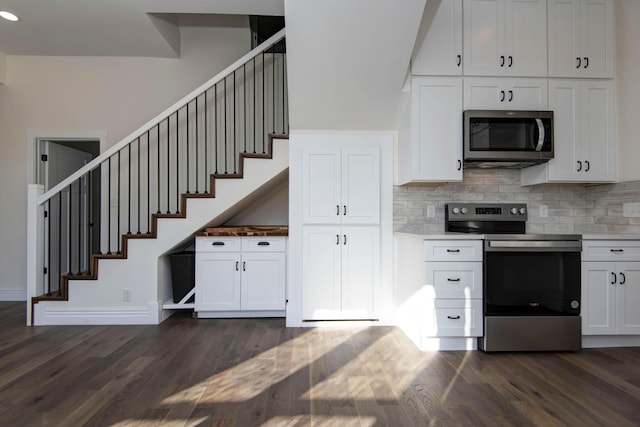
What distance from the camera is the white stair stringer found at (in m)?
3.61

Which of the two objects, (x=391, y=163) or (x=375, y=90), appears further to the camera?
(x=391, y=163)

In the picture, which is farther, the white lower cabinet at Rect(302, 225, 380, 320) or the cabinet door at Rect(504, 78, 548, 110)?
the white lower cabinet at Rect(302, 225, 380, 320)

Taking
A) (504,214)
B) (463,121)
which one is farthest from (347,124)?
(504,214)

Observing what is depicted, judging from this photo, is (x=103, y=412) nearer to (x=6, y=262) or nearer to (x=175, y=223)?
(x=175, y=223)

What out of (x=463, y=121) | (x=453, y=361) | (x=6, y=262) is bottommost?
(x=453, y=361)

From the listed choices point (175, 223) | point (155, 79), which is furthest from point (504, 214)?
point (155, 79)

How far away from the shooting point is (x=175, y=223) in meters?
3.73

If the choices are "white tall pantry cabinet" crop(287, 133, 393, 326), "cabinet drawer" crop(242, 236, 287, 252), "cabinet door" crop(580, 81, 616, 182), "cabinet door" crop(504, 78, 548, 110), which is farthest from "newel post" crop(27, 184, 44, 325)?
"cabinet door" crop(580, 81, 616, 182)

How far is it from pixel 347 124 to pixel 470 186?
1.32 meters

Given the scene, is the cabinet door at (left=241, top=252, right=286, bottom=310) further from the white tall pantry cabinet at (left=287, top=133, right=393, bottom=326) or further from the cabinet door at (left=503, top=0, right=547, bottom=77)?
the cabinet door at (left=503, top=0, right=547, bottom=77)

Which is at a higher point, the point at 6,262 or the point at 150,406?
the point at 6,262

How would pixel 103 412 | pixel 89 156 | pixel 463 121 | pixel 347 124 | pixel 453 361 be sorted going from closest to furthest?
1. pixel 103 412
2. pixel 453 361
3. pixel 463 121
4. pixel 347 124
5. pixel 89 156

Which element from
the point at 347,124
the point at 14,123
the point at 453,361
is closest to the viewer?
the point at 453,361

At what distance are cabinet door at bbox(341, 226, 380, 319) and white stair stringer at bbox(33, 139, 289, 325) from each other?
0.98 metres
